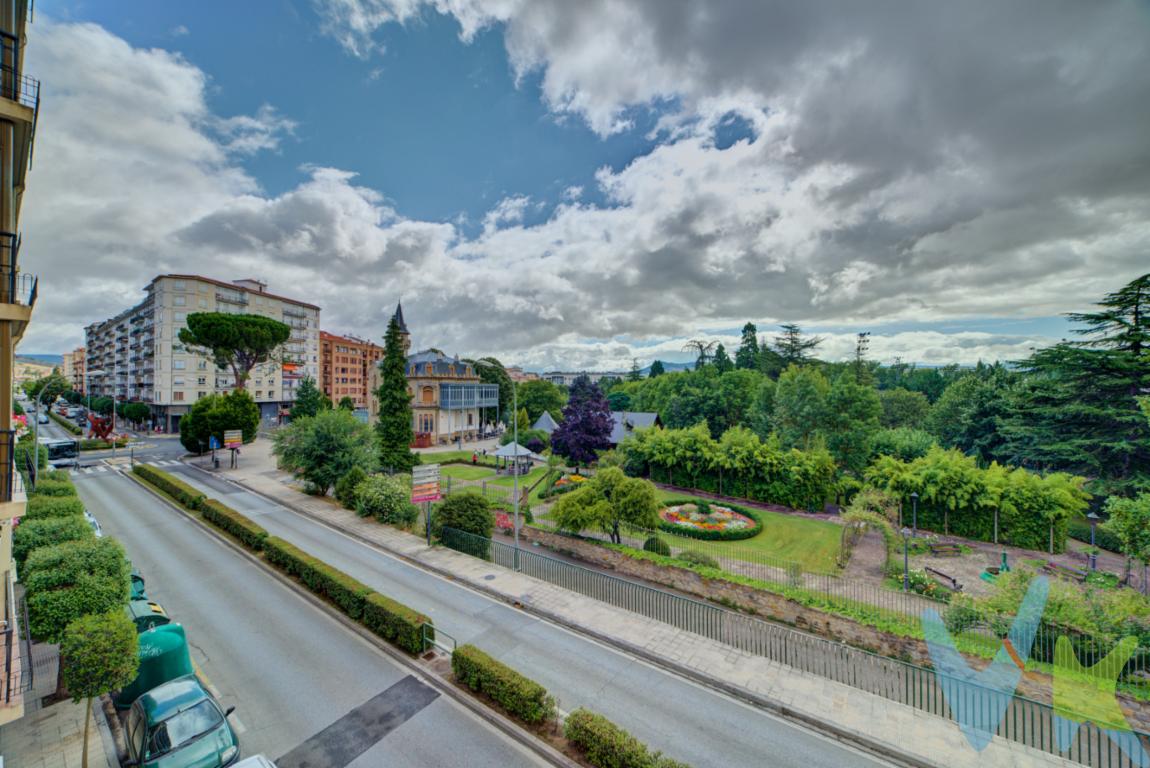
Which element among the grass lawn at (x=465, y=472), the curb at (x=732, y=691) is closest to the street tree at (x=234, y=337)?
the grass lawn at (x=465, y=472)

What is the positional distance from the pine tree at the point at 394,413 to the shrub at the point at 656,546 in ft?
71.4

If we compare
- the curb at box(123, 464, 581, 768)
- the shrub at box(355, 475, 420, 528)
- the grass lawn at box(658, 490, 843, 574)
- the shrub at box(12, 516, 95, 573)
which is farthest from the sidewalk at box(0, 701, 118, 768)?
the grass lawn at box(658, 490, 843, 574)

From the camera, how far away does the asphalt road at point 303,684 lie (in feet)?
29.1

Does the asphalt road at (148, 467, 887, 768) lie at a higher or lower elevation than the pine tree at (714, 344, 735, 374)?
lower

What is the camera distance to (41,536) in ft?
38.1

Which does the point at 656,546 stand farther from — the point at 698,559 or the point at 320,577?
the point at 320,577

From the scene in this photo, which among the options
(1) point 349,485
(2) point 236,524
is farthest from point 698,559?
(2) point 236,524

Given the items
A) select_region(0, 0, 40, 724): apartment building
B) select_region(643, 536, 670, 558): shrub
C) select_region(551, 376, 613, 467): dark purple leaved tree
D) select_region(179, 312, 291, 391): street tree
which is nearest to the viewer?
select_region(0, 0, 40, 724): apartment building

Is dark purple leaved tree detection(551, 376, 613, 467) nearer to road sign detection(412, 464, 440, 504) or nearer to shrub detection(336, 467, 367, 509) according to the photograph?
shrub detection(336, 467, 367, 509)

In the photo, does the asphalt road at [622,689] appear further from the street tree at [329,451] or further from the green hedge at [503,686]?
the street tree at [329,451]

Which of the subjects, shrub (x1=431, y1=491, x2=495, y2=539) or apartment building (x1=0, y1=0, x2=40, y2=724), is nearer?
apartment building (x1=0, y1=0, x2=40, y2=724)

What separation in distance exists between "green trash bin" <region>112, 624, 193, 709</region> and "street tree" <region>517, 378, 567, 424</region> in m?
61.8

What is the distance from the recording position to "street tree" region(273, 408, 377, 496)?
2733 centimetres

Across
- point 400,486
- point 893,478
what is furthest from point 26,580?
point 893,478
